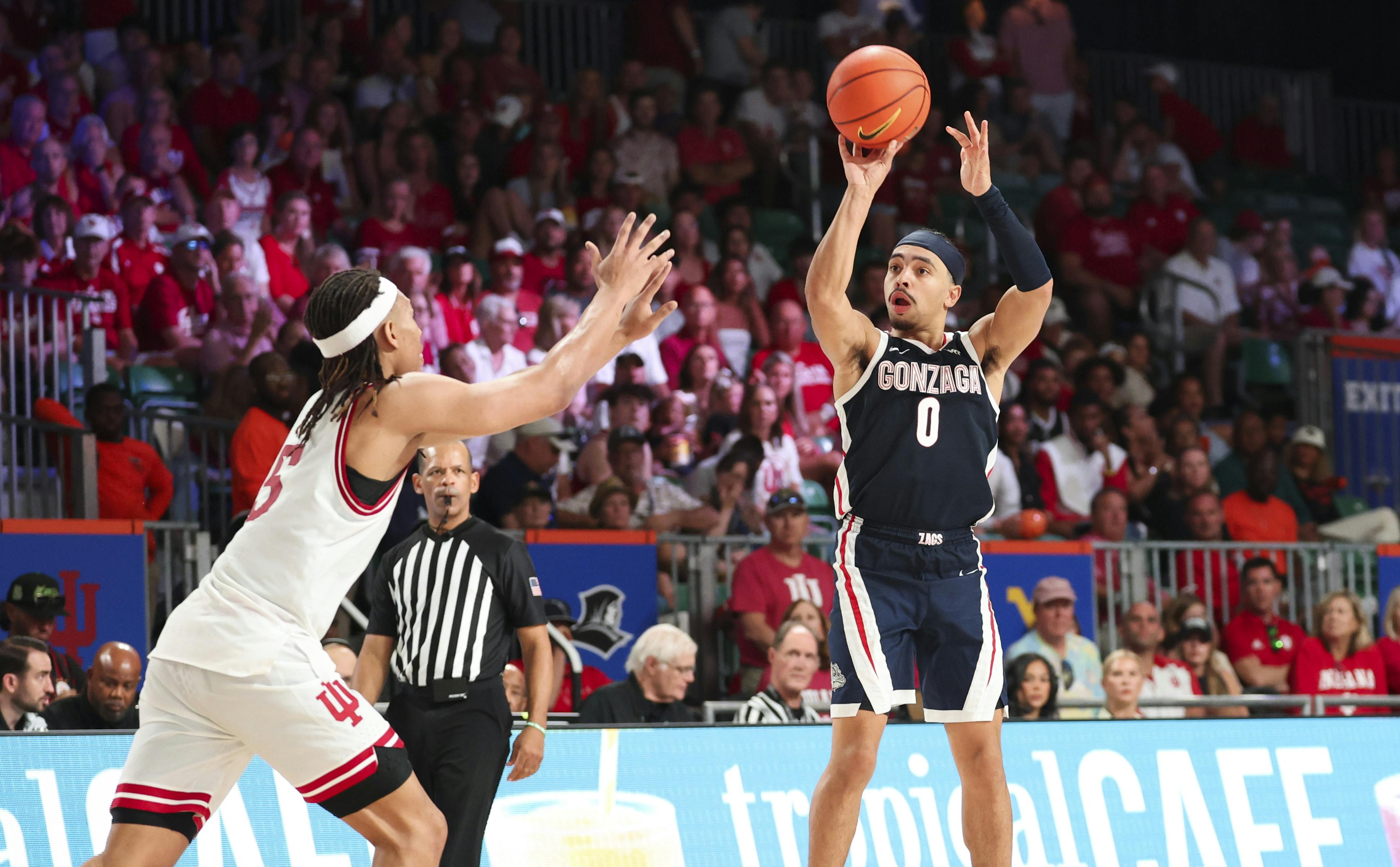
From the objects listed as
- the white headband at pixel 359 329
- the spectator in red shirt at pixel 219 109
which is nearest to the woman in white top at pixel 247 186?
the spectator in red shirt at pixel 219 109

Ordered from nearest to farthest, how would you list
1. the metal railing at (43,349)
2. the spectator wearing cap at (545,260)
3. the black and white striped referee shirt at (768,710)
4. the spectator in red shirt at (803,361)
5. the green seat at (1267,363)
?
the black and white striped referee shirt at (768,710)
the metal railing at (43,349)
the spectator in red shirt at (803,361)
the spectator wearing cap at (545,260)
the green seat at (1267,363)

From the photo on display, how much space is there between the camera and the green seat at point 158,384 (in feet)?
33.4

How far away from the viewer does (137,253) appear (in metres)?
10.8

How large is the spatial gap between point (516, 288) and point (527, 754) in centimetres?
605

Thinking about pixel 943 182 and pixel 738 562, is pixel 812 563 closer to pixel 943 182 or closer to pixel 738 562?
pixel 738 562

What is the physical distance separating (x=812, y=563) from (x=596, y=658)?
4.56ft

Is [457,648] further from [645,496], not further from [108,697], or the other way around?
[645,496]

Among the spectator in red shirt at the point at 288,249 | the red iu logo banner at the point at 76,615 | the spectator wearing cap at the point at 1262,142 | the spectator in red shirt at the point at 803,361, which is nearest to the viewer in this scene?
the red iu logo banner at the point at 76,615

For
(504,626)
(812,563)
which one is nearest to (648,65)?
(812,563)

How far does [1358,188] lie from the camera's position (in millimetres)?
18234

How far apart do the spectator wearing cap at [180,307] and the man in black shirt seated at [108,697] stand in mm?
3584

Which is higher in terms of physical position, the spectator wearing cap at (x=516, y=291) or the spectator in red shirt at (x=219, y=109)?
the spectator in red shirt at (x=219, y=109)

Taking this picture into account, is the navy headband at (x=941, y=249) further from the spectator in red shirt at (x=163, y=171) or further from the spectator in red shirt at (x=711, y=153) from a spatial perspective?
the spectator in red shirt at (x=711, y=153)

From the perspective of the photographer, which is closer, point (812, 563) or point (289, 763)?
point (289, 763)
